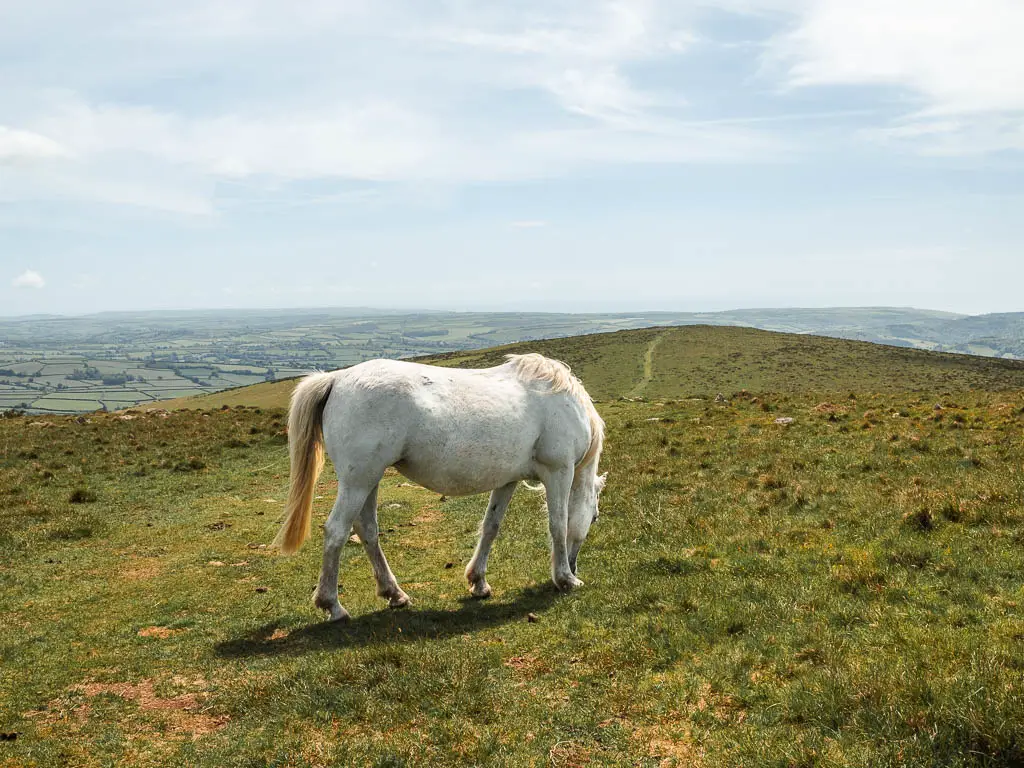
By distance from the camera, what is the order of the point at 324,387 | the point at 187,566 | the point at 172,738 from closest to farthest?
the point at 172,738
the point at 324,387
the point at 187,566

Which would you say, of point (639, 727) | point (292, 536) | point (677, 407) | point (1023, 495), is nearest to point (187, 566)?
point (292, 536)

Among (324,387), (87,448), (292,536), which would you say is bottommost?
(87,448)

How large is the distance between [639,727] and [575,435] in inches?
177

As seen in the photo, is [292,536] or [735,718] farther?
[292,536]

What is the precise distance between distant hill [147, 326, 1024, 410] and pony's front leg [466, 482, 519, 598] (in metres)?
46.6

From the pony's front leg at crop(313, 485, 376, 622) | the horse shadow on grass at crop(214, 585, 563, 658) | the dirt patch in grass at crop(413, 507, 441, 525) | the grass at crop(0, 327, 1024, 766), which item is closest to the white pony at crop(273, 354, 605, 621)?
the pony's front leg at crop(313, 485, 376, 622)

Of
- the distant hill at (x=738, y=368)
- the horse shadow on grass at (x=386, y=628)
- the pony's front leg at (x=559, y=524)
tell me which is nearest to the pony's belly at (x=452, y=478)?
the pony's front leg at (x=559, y=524)

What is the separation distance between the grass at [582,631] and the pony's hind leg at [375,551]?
0.30m

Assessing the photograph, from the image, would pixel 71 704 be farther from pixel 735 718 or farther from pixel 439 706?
pixel 735 718

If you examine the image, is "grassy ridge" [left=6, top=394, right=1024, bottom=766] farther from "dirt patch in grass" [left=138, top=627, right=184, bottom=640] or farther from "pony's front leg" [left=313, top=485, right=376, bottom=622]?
"pony's front leg" [left=313, top=485, right=376, bottom=622]

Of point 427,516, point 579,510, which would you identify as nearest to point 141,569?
point 427,516

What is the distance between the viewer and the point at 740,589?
25.8 ft

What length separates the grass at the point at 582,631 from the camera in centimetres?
496

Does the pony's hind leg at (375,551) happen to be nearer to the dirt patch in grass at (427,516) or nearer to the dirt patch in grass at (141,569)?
the dirt patch in grass at (141,569)
